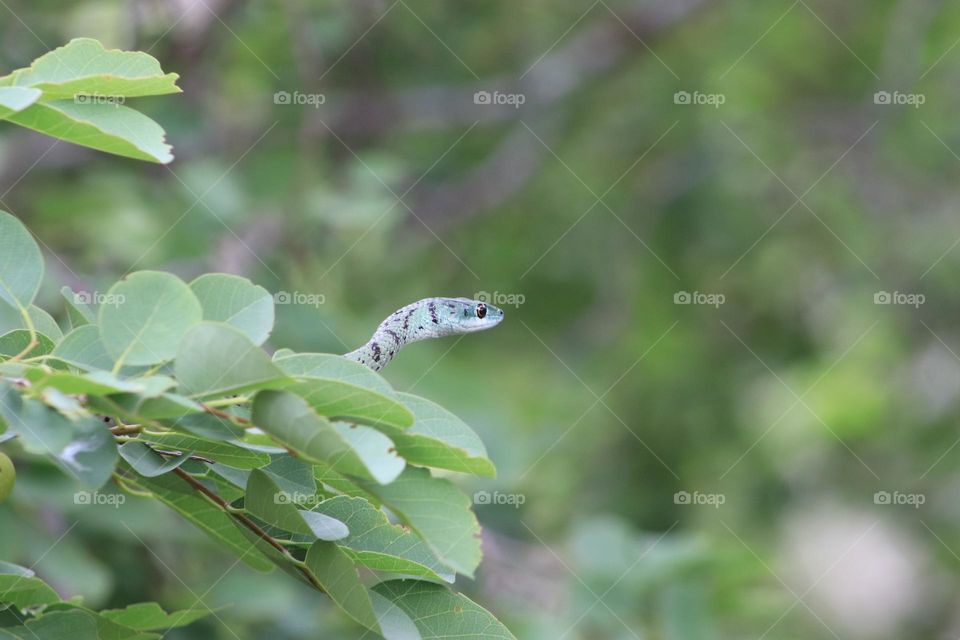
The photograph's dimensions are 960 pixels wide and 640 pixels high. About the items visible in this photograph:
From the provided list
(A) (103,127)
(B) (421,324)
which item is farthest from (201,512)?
(B) (421,324)

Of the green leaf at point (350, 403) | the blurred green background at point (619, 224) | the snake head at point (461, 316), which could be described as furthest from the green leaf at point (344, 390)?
the blurred green background at point (619, 224)

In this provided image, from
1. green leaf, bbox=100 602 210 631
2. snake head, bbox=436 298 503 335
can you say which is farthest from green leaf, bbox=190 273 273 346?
snake head, bbox=436 298 503 335

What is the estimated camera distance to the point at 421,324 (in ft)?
9.62

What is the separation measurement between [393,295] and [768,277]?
3.53 m

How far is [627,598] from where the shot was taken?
4844mm

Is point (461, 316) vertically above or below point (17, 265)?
above

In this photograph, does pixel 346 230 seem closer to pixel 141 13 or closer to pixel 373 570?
pixel 141 13

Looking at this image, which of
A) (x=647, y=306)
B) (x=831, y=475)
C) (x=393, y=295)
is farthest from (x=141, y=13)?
(x=831, y=475)

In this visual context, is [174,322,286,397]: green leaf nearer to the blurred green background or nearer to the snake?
the snake

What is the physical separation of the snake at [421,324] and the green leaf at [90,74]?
94 cm

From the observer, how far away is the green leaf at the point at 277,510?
1.79 m

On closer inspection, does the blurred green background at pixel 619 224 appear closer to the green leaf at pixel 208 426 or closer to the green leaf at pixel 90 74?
the green leaf at pixel 90 74

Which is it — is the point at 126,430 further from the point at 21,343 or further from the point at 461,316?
Answer: the point at 461,316

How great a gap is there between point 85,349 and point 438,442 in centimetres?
62
